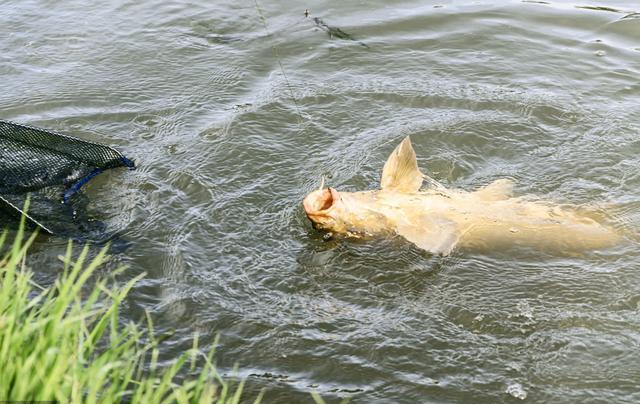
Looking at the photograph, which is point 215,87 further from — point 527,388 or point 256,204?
point 527,388


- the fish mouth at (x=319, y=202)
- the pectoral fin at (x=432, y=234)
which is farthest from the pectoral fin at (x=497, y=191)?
the fish mouth at (x=319, y=202)

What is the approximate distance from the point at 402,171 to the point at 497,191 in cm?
89

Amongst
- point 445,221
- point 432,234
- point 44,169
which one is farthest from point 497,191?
point 44,169

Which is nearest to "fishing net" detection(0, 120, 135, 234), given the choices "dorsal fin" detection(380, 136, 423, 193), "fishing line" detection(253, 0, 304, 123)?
"fishing line" detection(253, 0, 304, 123)

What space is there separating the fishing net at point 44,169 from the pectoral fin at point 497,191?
2823 mm

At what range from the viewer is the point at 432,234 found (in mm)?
5473

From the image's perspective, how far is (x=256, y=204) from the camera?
20.2 feet

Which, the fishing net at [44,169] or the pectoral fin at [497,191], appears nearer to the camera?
the fishing net at [44,169]

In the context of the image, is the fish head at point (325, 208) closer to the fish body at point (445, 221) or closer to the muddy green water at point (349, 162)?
the fish body at point (445, 221)

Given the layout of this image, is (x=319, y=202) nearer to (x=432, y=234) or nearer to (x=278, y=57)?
(x=432, y=234)

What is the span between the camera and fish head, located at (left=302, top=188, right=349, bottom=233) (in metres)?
5.15

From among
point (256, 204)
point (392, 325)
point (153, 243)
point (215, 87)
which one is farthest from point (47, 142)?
point (392, 325)

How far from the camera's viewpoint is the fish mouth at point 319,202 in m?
5.15

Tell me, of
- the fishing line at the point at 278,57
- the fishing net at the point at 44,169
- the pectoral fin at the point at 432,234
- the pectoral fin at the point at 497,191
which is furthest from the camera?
the fishing line at the point at 278,57
